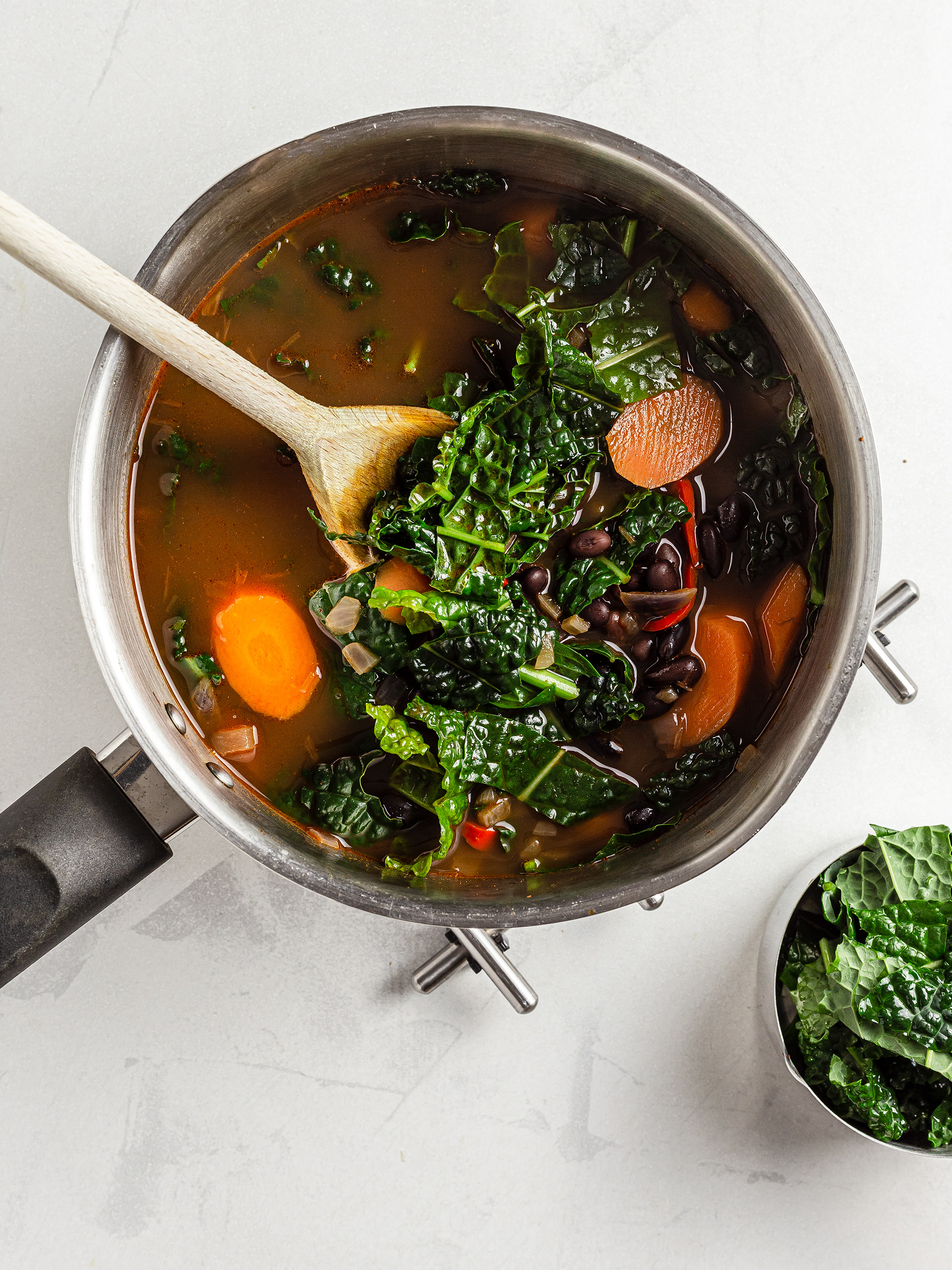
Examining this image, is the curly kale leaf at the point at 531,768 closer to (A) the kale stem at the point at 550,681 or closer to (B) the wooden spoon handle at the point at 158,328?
(A) the kale stem at the point at 550,681

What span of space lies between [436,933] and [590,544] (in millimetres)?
1162

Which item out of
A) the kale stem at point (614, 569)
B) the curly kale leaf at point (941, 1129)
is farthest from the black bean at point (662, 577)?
the curly kale leaf at point (941, 1129)

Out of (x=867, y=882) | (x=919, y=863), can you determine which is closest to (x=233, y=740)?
(x=867, y=882)

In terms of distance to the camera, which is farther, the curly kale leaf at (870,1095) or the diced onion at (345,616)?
the curly kale leaf at (870,1095)

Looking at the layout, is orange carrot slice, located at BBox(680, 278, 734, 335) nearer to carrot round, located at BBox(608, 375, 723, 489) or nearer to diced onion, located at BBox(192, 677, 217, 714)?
carrot round, located at BBox(608, 375, 723, 489)

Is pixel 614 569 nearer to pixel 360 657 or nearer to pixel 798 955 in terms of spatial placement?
pixel 360 657

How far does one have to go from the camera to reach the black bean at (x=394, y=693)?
2.30 metres

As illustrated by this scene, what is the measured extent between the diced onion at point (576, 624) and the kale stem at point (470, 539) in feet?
0.82

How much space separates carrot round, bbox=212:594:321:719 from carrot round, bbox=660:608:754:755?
2.98 ft

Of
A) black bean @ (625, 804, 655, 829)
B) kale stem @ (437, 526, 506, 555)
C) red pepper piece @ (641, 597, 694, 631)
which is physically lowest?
black bean @ (625, 804, 655, 829)

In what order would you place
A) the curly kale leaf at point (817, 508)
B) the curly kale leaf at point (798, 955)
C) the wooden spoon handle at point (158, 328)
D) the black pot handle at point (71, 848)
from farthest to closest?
the curly kale leaf at point (798, 955) < the curly kale leaf at point (817, 508) < the black pot handle at point (71, 848) < the wooden spoon handle at point (158, 328)

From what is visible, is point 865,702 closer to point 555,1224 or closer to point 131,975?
point 555,1224

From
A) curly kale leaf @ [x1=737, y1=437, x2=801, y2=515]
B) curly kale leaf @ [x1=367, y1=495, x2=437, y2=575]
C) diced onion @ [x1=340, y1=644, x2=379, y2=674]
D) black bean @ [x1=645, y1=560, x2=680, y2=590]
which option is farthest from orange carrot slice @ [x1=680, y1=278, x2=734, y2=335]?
diced onion @ [x1=340, y1=644, x2=379, y2=674]

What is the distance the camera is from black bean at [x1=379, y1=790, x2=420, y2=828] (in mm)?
2277
